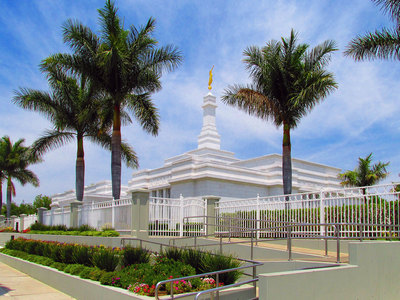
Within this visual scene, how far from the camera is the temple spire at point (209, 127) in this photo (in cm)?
3955

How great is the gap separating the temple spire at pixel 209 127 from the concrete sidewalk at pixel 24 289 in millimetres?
Result: 27541

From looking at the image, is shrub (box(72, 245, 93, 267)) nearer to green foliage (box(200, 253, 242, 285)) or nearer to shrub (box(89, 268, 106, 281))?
shrub (box(89, 268, 106, 281))

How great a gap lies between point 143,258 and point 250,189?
21431mm

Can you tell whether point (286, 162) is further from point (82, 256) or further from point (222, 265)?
point (222, 265)

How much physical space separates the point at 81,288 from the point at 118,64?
11841 mm

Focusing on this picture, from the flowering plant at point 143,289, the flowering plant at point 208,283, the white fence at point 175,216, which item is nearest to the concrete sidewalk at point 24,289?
the flowering plant at point 143,289

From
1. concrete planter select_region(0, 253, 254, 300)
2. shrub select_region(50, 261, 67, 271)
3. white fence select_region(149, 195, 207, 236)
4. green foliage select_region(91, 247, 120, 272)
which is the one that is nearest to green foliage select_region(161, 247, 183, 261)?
green foliage select_region(91, 247, 120, 272)

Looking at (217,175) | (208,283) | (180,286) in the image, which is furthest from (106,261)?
(217,175)

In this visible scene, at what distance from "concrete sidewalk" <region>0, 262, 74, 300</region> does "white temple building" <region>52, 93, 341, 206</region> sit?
1658 centimetres

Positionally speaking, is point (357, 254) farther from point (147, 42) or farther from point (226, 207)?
point (147, 42)

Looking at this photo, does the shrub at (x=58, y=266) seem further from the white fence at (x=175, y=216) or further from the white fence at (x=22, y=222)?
the white fence at (x=22, y=222)

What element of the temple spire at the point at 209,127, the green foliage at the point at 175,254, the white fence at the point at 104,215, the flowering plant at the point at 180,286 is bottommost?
the flowering plant at the point at 180,286

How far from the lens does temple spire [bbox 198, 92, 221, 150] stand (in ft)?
Result: 130

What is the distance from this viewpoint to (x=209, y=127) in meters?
40.0
